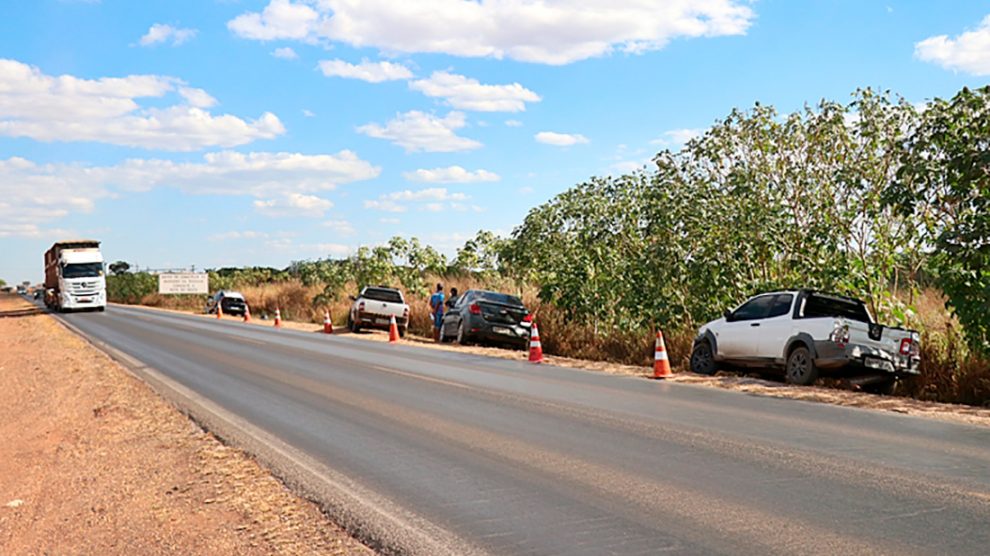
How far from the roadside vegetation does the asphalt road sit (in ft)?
11.2

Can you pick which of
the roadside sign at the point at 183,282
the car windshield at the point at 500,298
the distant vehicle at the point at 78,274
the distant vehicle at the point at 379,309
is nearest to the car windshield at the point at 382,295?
the distant vehicle at the point at 379,309

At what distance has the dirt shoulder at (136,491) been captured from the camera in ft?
20.4

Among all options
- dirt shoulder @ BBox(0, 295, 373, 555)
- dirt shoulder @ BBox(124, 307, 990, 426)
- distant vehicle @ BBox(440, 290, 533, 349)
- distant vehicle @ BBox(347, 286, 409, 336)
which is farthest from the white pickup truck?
distant vehicle @ BBox(347, 286, 409, 336)

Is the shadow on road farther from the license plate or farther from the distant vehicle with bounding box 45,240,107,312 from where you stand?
the license plate

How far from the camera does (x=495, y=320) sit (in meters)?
26.3

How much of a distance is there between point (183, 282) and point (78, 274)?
27.0 meters

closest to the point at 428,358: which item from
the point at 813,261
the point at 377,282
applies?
the point at 813,261

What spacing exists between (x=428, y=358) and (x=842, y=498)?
15419mm

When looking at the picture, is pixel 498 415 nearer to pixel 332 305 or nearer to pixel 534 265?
pixel 534 265

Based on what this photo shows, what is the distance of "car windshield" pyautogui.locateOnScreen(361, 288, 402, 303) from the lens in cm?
3356

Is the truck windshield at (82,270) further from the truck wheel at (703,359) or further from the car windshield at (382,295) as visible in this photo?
the truck wheel at (703,359)

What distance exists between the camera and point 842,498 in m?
6.80

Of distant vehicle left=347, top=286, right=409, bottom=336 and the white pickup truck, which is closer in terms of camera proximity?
the white pickup truck

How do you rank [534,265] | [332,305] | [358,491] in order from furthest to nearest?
[332,305] < [534,265] < [358,491]
